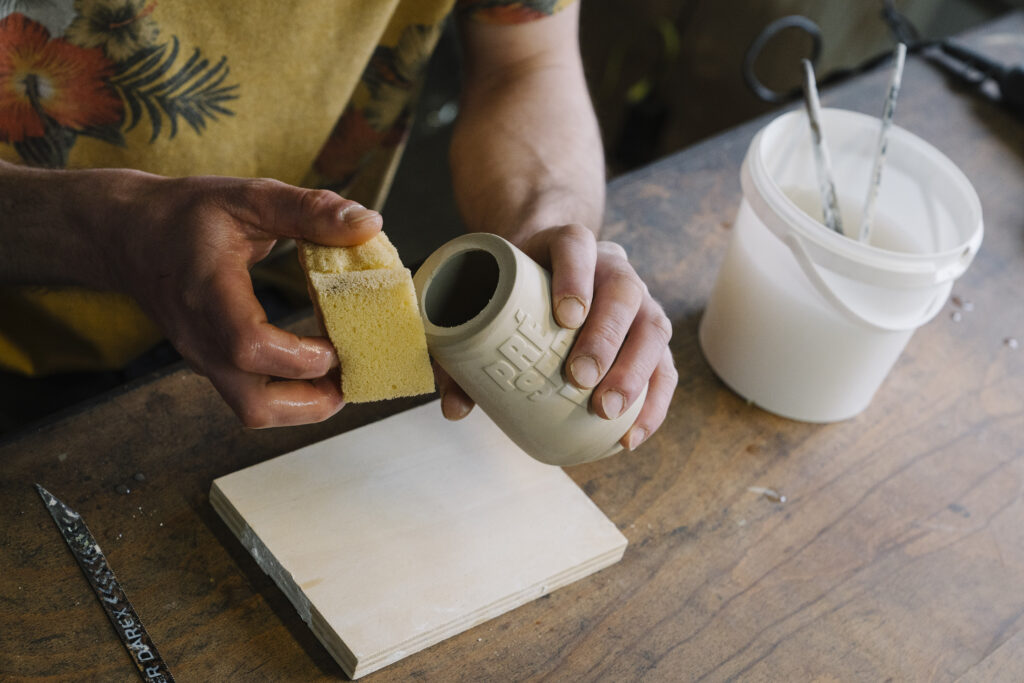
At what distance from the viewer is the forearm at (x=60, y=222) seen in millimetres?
720

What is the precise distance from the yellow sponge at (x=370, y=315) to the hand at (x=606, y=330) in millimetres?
117

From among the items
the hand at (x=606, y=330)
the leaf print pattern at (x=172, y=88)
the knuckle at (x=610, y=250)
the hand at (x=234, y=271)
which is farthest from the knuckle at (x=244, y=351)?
the leaf print pattern at (x=172, y=88)

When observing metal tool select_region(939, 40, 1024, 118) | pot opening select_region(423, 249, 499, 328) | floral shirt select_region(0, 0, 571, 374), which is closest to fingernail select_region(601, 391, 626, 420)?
pot opening select_region(423, 249, 499, 328)

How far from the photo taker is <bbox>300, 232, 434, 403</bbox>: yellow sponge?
1.96 feet

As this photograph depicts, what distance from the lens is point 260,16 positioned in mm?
919

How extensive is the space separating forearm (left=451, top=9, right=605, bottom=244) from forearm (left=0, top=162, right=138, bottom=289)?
0.40 metres

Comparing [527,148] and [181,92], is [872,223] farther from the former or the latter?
[181,92]

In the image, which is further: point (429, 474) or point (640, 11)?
point (640, 11)

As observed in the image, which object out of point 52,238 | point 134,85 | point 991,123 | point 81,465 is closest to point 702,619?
point 81,465

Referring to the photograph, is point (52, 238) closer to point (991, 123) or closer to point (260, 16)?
point (260, 16)

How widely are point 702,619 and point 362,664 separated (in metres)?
0.30

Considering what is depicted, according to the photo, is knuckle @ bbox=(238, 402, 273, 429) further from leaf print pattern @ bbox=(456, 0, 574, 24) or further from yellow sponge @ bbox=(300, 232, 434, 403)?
leaf print pattern @ bbox=(456, 0, 574, 24)

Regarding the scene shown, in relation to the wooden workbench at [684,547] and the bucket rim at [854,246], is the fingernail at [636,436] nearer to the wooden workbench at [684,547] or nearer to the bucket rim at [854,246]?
the wooden workbench at [684,547]

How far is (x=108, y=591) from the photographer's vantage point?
0.68m
